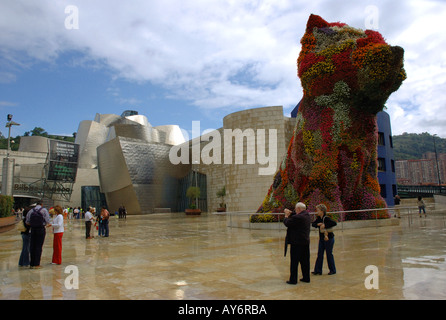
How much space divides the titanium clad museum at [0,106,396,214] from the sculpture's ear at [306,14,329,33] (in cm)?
1492

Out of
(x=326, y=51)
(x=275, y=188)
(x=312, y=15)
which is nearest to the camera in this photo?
(x=326, y=51)

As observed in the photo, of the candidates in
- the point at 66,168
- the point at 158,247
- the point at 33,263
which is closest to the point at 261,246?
the point at 158,247

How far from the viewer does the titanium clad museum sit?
29047 millimetres

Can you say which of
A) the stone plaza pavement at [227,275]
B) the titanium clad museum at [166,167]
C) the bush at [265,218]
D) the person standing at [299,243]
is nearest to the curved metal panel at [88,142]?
the titanium clad museum at [166,167]

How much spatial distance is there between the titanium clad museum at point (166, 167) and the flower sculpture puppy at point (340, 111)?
1461 centimetres

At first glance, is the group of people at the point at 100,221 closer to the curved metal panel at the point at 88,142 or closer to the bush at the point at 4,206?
the bush at the point at 4,206

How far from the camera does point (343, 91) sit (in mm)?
12945

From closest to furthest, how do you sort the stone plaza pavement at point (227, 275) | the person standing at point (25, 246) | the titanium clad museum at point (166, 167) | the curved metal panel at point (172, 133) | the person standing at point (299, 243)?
the stone plaza pavement at point (227, 275)
the person standing at point (299, 243)
the person standing at point (25, 246)
the titanium clad museum at point (166, 167)
the curved metal panel at point (172, 133)

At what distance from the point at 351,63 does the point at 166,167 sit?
37243mm

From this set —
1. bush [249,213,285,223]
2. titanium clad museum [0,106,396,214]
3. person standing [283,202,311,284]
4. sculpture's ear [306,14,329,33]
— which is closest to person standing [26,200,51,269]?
person standing [283,202,311,284]

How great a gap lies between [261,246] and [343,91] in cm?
697

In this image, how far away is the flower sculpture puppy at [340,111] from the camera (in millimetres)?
12359

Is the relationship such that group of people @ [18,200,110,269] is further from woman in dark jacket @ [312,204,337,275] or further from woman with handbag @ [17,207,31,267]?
woman in dark jacket @ [312,204,337,275]

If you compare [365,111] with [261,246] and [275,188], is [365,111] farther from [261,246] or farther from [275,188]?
[261,246]
